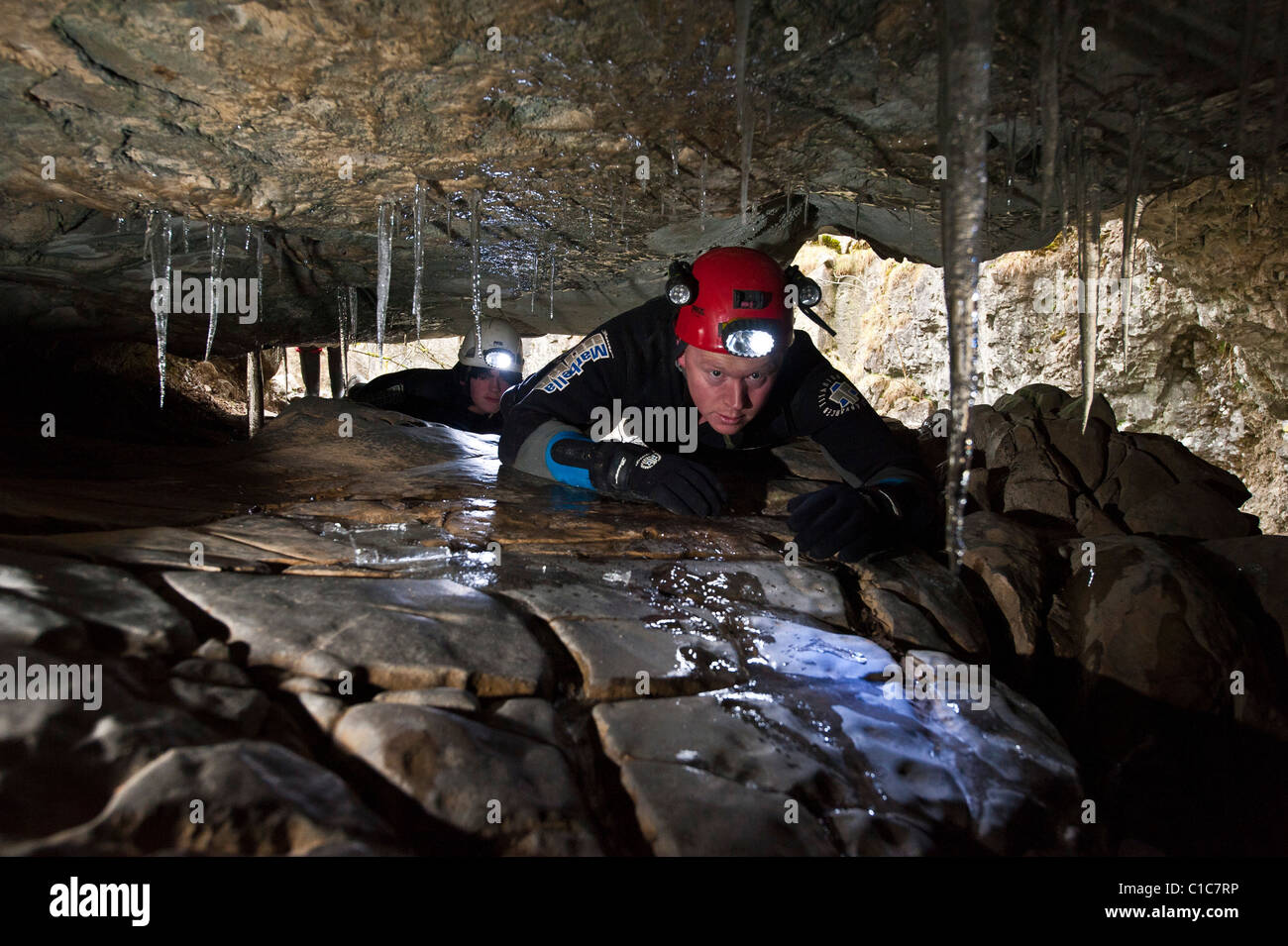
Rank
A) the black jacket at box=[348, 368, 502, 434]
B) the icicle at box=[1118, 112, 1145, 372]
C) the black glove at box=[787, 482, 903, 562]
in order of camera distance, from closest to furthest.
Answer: the black glove at box=[787, 482, 903, 562] → the icicle at box=[1118, 112, 1145, 372] → the black jacket at box=[348, 368, 502, 434]

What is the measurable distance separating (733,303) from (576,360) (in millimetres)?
1085

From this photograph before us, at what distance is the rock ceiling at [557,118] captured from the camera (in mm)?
2732

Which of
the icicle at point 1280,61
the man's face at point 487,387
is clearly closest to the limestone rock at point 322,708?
the icicle at point 1280,61

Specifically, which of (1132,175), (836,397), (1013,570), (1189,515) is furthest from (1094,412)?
(1013,570)

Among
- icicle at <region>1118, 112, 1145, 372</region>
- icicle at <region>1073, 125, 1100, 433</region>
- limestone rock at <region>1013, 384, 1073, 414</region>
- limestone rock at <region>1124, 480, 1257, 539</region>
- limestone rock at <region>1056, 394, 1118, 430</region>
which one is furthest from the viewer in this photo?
limestone rock at <region>1013, 384, 1073, 414</region>

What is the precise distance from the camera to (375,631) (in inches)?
66.5

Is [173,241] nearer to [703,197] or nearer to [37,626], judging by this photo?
[703,197]

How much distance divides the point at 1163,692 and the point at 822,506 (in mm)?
1633

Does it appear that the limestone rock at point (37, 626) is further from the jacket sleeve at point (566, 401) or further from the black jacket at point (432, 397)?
the black jacket at point (432, 397)

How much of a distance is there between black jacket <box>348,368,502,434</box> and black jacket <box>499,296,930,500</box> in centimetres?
346

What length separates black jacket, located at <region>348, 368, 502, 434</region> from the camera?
7441mm

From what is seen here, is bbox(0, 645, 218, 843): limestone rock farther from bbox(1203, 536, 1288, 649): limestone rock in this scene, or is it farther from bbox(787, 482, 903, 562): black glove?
bbox(1203, 536, 1288, 649): limestone rock

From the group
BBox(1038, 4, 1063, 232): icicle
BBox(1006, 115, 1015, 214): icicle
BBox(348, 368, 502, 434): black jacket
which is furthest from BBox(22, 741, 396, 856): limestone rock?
BBox(348, 368, 502, 434): black jacket

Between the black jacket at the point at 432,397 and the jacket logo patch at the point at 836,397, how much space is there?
447 cm
